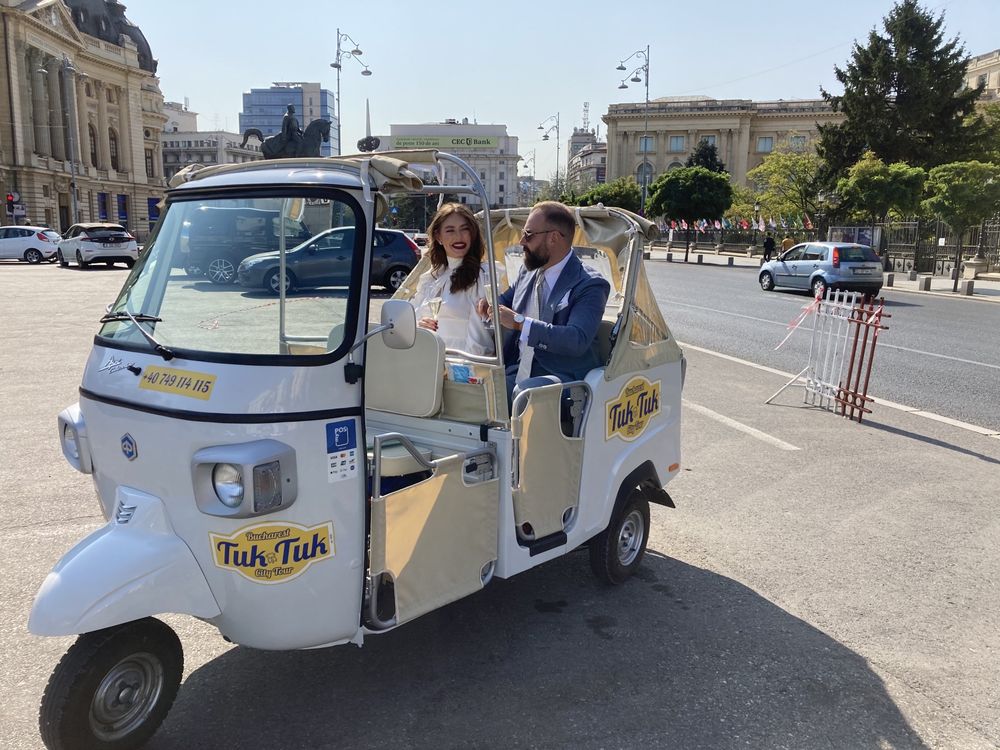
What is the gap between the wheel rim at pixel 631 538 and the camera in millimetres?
4332

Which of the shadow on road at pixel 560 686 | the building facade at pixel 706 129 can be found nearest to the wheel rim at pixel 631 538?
the shadow on road at pixel 560 686

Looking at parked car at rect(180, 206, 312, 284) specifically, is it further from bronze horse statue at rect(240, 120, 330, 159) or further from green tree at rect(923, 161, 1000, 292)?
green tree at rect(923, 161, 1000, 292)

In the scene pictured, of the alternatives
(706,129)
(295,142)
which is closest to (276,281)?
(295,142)

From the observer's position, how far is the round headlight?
101 inches

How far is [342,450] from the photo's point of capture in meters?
2.75

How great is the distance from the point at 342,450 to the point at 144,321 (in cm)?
99

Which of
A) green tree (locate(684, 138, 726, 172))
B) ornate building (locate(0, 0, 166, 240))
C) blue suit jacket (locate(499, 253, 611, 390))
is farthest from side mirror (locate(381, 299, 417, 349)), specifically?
green tree (locate(684, 138, 726, 172))

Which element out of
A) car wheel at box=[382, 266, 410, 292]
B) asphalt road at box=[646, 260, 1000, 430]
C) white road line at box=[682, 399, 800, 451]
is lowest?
white road line at box=[682, 399, 800, 451]

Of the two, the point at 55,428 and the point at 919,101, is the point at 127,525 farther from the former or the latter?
the point at 919,101

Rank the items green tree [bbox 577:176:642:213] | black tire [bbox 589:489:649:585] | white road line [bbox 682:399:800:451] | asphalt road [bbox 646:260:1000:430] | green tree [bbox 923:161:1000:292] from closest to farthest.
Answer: black tire [bbox 589:489:649:585] → white road line [bbox 682:399:800:451] → asphalt road [bbox 646:260:1000:430] → green tree [bbox 923:161:1000:292] → green tree [bbox 577:176:642:213]

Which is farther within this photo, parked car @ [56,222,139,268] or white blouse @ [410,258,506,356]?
parked car @ [56,222,139,268]

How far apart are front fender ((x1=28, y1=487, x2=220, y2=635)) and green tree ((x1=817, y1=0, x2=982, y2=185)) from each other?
5055cm

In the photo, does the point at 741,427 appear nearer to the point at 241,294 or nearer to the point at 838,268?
the point at 241,294

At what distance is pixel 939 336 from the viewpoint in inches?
587
